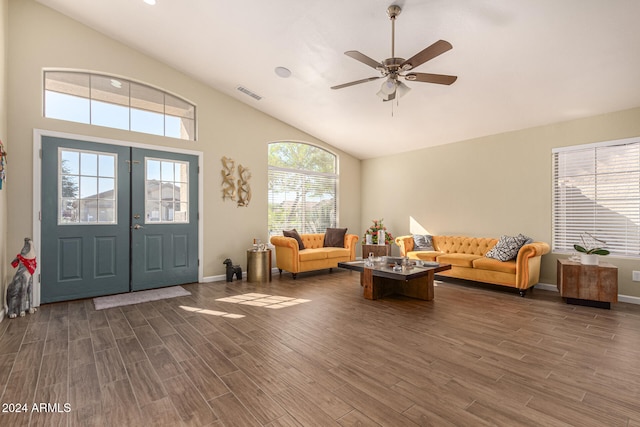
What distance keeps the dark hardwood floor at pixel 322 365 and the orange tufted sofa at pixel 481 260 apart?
639 millimetres

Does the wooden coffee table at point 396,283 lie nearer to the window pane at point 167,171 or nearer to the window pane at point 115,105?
the window pane at point 167,171

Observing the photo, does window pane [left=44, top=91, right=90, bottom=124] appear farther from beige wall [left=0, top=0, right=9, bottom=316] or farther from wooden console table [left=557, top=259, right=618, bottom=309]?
wooden console table [left=557, top=259, right=618, bottom=309]

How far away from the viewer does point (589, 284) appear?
13.0 feet

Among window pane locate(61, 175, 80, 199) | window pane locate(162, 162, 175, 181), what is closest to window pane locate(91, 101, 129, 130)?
window pane locate(162, 162, 175, 181)

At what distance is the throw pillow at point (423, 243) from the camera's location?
6086mm

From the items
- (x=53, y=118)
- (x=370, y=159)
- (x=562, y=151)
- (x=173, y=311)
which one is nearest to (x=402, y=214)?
(x=370, y=159)

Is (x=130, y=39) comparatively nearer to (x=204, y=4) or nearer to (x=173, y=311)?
(x=204, y=4)

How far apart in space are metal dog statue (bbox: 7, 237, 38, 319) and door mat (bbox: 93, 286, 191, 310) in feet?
2.25

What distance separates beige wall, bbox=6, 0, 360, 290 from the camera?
3.86 metres

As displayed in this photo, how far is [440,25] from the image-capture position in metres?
3.30

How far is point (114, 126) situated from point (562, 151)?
278 inches

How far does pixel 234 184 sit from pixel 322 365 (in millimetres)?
4154

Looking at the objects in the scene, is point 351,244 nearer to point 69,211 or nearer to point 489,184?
point 489,184

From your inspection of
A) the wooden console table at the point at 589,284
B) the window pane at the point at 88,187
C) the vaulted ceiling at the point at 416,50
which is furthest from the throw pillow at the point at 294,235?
the wooden console table at the point at 589,284
